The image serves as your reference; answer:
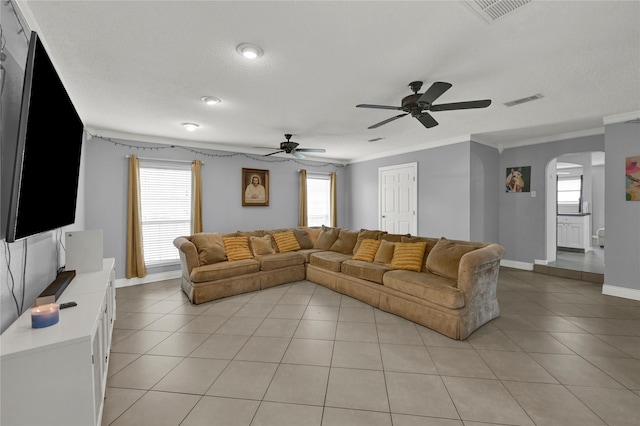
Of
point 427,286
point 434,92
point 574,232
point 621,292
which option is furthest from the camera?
point 574,232

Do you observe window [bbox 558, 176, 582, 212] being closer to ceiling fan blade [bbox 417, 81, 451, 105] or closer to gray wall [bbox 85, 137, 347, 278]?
gray wall [bbox 85, 137, 347, 278]

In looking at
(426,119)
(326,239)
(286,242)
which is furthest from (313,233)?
(426,119)

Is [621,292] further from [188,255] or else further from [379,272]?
[188,255]

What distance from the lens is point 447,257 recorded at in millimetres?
3160

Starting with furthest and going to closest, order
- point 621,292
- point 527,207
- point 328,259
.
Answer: point 527,207 → point 328,259 → point 621,292

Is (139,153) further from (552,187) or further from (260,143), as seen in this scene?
(552,187)

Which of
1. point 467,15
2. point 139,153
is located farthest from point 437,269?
point 139,153

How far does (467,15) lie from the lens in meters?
1.80

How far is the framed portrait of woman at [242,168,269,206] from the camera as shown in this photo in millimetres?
5840

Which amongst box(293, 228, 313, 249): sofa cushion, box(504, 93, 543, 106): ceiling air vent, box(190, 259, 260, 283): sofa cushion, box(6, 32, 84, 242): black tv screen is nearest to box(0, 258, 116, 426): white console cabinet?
box(6, 32, 84, 242): black tv screen

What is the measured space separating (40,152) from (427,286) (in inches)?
131

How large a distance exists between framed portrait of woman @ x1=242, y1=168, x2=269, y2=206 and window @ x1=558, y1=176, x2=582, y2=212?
328 inches

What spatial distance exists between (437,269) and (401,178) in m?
3.35

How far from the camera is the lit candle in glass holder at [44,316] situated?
140 cm
